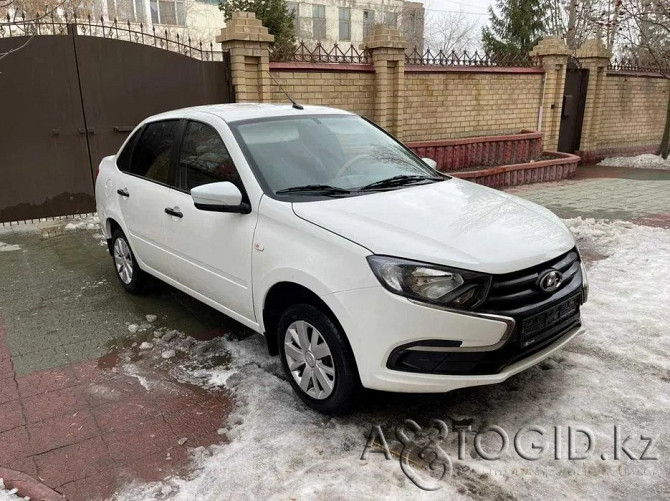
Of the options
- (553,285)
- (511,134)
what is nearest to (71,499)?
(553,285)

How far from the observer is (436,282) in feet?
8.64

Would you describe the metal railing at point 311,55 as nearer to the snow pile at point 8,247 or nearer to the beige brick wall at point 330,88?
the beige brick wall at point 330,88

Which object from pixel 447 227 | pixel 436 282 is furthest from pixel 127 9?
pixel 436 282

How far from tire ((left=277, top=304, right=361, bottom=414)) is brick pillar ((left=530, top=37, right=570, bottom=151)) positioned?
1149cm

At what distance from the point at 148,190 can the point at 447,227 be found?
2586mm

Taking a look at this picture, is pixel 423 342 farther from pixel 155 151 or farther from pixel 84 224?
pixel 84 224

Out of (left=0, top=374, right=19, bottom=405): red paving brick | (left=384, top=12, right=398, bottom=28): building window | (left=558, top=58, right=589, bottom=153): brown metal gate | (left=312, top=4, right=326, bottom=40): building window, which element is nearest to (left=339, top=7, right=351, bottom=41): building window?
(left=312, top=4, right=326, bottom=40): building window

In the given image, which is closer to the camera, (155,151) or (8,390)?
(8,390)

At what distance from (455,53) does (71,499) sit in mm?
10490

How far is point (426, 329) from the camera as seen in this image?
2611mm

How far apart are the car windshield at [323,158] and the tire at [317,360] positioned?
2.64ft

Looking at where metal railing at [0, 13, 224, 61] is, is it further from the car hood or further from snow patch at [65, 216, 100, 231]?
the car hood

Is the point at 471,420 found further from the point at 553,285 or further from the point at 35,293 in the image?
the point at 35,293

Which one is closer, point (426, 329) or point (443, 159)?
point (426, 329)
